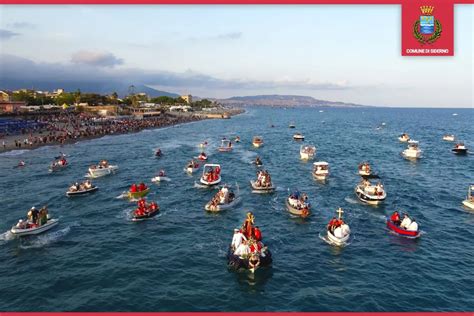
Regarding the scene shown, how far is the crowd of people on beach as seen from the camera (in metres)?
91.5

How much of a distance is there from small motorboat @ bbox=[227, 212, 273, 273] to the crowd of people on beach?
74880mm

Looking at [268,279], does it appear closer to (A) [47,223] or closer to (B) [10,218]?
(A) [47,223]

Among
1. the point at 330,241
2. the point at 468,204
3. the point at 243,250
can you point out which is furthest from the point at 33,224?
the point at 468,204

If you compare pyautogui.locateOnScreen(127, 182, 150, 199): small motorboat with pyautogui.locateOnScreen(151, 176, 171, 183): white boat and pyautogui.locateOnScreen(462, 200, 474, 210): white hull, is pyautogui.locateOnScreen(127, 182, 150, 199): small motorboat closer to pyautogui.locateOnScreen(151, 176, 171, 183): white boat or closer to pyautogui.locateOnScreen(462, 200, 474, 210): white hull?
pyautogui.locateOnScreen(151, 176, 171, 183): white boat

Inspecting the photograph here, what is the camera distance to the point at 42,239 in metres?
34.3

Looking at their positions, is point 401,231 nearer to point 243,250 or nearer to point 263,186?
point 243,250

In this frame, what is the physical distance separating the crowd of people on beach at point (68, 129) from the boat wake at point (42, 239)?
191ft

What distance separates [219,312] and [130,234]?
16.2m

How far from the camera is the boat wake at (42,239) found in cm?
3288

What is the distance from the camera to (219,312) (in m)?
22.6

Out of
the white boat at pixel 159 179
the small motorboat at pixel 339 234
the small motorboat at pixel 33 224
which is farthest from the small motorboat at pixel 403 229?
the small motorboat at pixel 33 224

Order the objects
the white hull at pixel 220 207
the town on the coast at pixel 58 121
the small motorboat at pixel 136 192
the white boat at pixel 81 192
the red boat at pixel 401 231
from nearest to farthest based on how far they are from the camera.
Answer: the red boat at pixel 401 231, the white hull at pixel 220 207, the small motorboat at pixel 136 192, the white boat at pixel 81 192, the town on the coast at pixel 58 121

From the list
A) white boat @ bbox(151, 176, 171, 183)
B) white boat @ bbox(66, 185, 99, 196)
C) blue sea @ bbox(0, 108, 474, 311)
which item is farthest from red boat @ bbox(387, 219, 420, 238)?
white boat @ bbox(66, 185, 99, 196)

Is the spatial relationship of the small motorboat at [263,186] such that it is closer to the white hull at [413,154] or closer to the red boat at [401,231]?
the red boat at [401,231]
